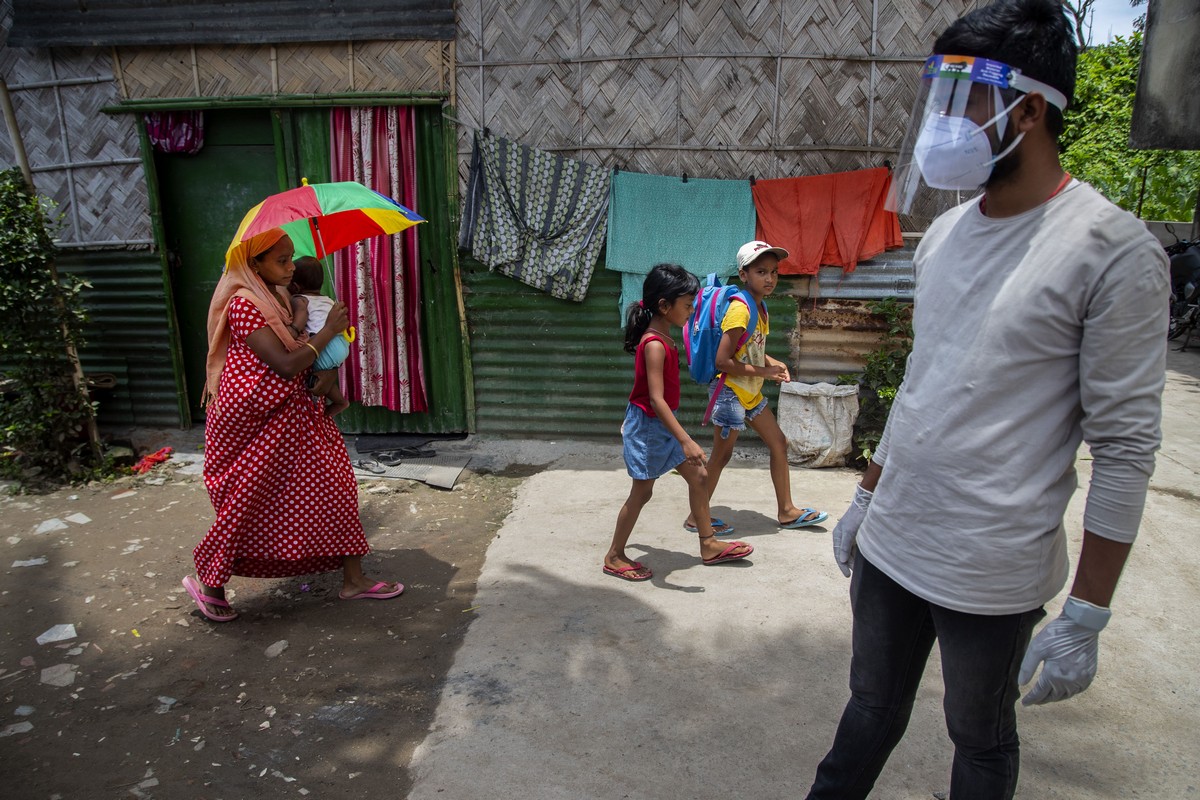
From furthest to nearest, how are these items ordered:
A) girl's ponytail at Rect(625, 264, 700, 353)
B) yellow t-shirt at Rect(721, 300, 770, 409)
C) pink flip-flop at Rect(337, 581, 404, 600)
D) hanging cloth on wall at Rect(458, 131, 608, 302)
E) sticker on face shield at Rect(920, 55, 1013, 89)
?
hanging cloth on wall at Rect(458, 131, 608, 302) < yellow t-shirt at Rect(721, 300, 770, 409) < pink flip-flop at Rect(337, 581, 404, 600) < girl's ponytail at Rect(625, 264, 700, 353) < sticker on face shield at Rect(920, 55, 1013, 89)

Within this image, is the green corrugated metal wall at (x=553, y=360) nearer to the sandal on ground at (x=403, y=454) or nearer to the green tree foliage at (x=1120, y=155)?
the sandal on ground at (x=403, y=454)

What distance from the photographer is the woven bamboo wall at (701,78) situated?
5219mm

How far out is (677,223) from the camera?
547cm

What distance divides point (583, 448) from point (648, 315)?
2.34m

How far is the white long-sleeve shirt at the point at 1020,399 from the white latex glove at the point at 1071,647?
0.07 m

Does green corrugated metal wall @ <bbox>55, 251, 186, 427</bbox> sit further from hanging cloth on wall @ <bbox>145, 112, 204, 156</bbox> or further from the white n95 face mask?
the white n95 face mask

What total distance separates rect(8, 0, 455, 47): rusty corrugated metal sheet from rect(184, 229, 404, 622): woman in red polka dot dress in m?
2.67

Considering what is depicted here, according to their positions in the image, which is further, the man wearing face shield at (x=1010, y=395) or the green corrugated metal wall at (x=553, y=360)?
the green corrugated metal wall at (x=553, y=360)

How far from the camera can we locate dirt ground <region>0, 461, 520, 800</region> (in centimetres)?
270

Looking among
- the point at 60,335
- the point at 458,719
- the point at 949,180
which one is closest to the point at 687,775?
the point at 458,719

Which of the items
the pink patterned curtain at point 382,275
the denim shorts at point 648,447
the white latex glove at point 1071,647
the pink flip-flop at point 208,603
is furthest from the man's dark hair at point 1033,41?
the pink patterned curtain at point 382,275

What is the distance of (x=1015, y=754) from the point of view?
5.75 feet

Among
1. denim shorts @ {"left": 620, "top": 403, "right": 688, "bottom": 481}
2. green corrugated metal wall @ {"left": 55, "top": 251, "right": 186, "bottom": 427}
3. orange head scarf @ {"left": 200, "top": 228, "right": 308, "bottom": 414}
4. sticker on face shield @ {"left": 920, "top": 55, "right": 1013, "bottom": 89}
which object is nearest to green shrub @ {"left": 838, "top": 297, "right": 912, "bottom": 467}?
denim shorts @ {"left": 620, "top": 403, "right": 688, "bottom": 481}

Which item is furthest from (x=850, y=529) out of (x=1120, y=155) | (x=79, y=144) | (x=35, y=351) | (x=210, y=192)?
(x=1120, y=155)
